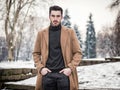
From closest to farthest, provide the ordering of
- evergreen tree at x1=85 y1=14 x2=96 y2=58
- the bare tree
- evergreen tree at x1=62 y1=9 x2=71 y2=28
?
1. the bare tree
2. evergreen tree at x1=62 y1=9 x2=71 y2=28
3. evergreen tree at x1=85 y1=14 x2=96 y2=58

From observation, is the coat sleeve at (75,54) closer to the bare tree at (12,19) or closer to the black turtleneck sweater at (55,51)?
the black turtleneck sweater at (55,51)

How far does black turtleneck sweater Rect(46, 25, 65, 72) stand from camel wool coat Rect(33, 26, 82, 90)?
0.13 ft

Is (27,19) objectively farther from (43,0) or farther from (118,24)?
(118,24)

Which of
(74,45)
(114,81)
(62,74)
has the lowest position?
(114,81)

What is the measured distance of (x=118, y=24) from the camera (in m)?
21.7

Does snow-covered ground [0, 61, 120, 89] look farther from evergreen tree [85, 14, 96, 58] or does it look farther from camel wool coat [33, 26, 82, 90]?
evergreen tree [85, 14, 96, 58]

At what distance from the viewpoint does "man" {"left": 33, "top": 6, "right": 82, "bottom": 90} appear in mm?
4055

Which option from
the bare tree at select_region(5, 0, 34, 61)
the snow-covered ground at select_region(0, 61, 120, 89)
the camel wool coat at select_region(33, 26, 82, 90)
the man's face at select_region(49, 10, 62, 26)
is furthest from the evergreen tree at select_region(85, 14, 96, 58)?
the man's face at select_region(49, 10, 62, 26)

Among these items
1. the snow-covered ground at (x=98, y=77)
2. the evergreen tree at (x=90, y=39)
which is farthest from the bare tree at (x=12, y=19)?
the evergreen tree at (x=90, y=39)

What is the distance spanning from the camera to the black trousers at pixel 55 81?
13.3 feet

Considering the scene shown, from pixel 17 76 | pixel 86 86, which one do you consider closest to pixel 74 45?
pixel 86 86

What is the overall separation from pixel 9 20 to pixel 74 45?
1077 inches

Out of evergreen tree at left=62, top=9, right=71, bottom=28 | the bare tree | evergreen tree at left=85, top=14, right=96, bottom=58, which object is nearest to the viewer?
the bare tree

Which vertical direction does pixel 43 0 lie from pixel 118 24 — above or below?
above
